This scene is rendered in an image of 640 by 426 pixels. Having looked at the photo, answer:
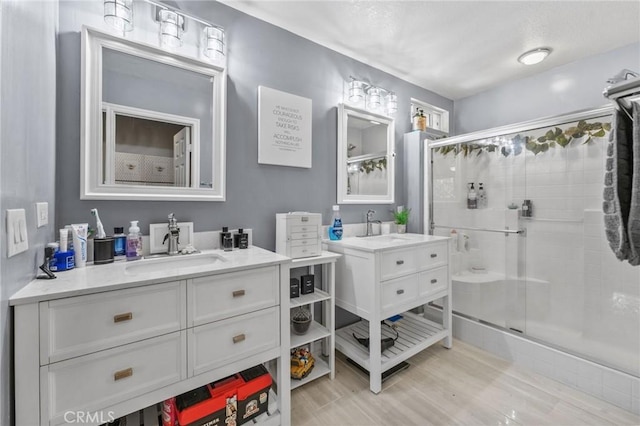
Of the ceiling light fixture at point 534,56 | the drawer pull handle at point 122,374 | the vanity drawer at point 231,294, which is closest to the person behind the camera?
the drawer pull handle at point 122,374

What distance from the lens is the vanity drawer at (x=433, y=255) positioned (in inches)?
80.7

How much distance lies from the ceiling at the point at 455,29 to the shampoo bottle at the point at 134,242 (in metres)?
1.46

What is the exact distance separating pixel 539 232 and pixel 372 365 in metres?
1.74

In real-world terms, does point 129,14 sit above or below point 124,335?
above

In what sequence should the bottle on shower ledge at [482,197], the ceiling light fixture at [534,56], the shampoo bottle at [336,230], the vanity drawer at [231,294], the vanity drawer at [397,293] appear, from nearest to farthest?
the vanity drawer at [231,294] → the vanity drawer at [397,293] → the shampoo bottle at [336,230] → the ceiling light fixture at [534,56] → the bottle on shower ledge at [482,197]

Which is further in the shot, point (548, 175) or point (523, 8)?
point (548, 175)

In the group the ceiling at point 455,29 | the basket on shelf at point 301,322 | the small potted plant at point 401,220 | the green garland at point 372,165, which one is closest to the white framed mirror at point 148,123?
the ceiling at point 455,29

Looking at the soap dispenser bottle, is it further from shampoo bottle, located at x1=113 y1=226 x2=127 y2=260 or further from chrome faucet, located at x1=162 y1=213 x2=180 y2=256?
shampoo bottle, located at x1=113 y1=226 x2=127 y2=260

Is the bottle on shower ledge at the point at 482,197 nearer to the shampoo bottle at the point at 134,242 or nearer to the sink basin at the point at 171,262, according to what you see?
the sink basin at the point at 171,262

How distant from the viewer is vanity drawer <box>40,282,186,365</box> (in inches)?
34.4

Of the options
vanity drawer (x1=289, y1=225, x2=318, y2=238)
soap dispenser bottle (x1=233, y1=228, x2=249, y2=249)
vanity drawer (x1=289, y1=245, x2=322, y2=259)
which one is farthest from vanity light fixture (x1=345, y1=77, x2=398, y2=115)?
soap dispenser bottle (x1=233, y1=228, x2=249, y2=249)

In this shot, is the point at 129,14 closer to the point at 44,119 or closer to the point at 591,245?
the point at 44,119

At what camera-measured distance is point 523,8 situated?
1812mm

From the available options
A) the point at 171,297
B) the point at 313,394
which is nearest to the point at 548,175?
the point at 313,394
